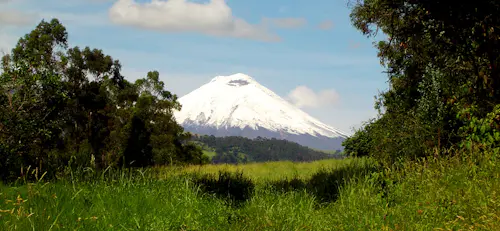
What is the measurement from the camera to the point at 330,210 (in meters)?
8.41

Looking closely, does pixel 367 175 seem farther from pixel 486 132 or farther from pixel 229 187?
pixel 229 187

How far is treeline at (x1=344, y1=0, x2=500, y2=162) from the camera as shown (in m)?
10.4

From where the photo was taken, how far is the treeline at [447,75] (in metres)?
10.4

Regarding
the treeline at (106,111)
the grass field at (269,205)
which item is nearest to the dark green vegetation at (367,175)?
the grass field at (269,205)

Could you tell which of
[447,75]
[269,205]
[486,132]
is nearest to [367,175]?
[269,205]

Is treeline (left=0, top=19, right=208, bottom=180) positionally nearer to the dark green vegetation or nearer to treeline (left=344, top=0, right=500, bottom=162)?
the dark green vegetation

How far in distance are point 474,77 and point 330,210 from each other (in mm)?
6829

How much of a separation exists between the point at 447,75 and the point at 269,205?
26.9 ft

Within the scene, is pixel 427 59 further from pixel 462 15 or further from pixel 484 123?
pixel 484 123

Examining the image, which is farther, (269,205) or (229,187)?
(229,187)

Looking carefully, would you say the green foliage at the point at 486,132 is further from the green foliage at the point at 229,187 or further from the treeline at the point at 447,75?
the green foliage at the point at 229,187

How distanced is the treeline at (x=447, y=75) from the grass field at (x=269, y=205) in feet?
5.95

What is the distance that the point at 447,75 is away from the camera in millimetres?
13766

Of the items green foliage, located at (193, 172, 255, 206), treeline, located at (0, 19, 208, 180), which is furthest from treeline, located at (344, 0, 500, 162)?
treeline, located at (0, 19, 208, 180)
